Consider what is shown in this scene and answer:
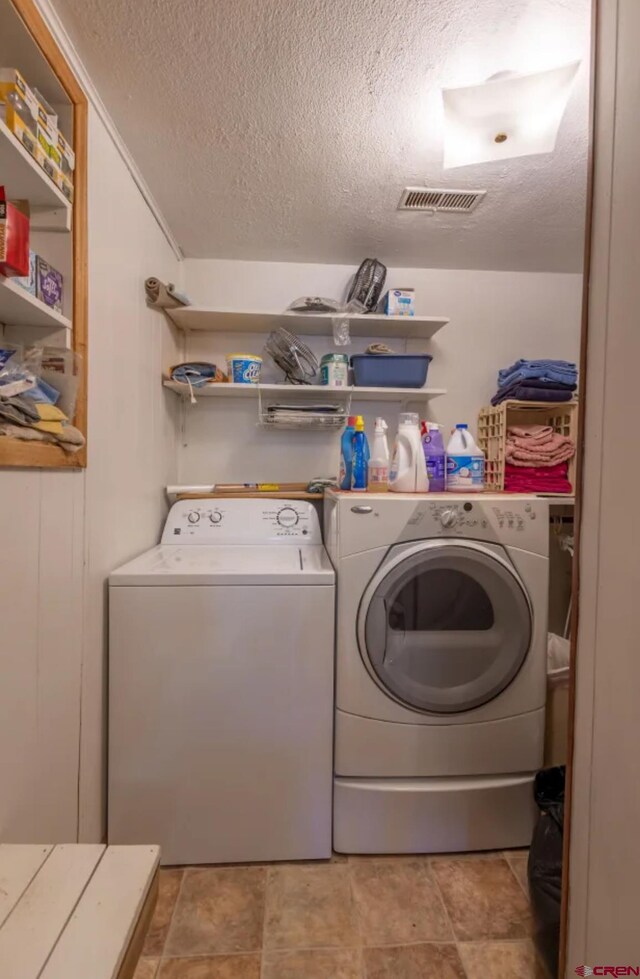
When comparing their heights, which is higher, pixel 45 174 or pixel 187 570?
pixel 45 174

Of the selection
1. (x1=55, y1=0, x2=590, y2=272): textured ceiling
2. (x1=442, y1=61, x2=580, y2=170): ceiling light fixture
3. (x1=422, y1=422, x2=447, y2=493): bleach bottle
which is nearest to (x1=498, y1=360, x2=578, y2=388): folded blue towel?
(x1=55, y1=0, x2=590, y2=272): textured ceiling

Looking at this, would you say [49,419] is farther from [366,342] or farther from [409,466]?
[366,342]

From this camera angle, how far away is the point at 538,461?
1971 mm

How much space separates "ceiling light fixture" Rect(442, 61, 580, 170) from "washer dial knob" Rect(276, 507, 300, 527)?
4.32ft

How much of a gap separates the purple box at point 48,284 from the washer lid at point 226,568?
0.74 m

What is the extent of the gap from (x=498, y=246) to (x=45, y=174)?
69.2 inches

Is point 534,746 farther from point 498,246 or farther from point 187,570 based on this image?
point 498,246

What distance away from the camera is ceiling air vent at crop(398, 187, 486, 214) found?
160 centimetres

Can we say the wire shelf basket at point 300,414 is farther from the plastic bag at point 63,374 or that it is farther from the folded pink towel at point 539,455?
the plastic bag at point 63,374

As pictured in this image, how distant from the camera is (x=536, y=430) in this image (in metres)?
Result: 2.00

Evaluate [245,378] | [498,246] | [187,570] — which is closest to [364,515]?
[187,570]

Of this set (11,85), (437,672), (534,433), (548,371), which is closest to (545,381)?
(548,371)

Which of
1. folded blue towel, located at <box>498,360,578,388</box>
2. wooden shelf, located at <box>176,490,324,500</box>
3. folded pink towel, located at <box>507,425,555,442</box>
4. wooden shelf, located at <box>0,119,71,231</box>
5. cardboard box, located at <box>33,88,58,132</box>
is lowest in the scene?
wooden shelf, located at <box>176,490,324,500</box>

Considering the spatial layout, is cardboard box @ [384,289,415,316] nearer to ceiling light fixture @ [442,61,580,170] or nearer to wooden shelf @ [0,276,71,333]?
ceiling light fixture @ [442,61,580,170]
